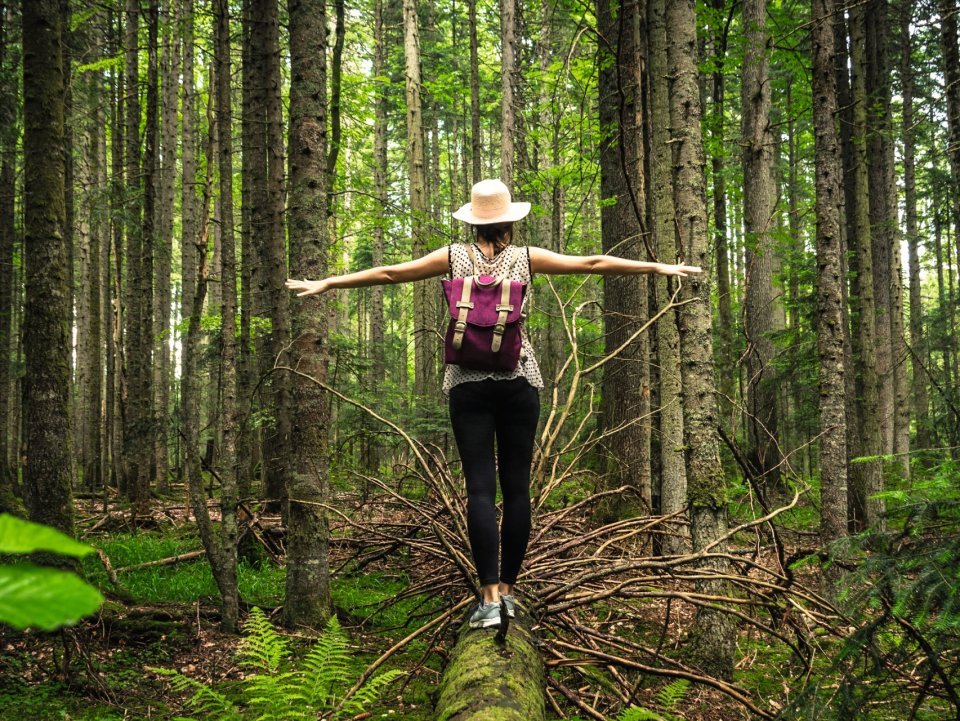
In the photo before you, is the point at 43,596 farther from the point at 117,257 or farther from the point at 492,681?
the point at 117,257

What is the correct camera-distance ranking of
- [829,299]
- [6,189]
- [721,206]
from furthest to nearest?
[721,206] < [6,189] < [829,299]

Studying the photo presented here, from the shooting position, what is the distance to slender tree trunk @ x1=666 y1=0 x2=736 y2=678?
4.67m

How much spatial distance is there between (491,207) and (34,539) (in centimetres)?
347

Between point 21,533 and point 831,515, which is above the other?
point 21,533

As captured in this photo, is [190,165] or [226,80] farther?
[190,165]

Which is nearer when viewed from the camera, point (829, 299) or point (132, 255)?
point (829, 299)

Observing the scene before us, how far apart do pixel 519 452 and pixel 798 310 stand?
1100 centimetres

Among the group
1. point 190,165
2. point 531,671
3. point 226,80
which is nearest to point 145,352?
point 190,165

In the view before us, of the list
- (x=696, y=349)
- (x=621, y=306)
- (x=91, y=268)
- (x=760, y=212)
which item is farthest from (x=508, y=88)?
(x=91, y=268)

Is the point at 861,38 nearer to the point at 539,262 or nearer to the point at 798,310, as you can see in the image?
the point at 798,310

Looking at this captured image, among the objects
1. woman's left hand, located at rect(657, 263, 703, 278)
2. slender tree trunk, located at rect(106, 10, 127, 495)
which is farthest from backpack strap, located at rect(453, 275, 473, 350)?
slender tree trunk, located at rect(106, 10, 127, 495)

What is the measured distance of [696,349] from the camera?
4812 mm

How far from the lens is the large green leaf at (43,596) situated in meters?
0.59

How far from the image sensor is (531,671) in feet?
10.6
